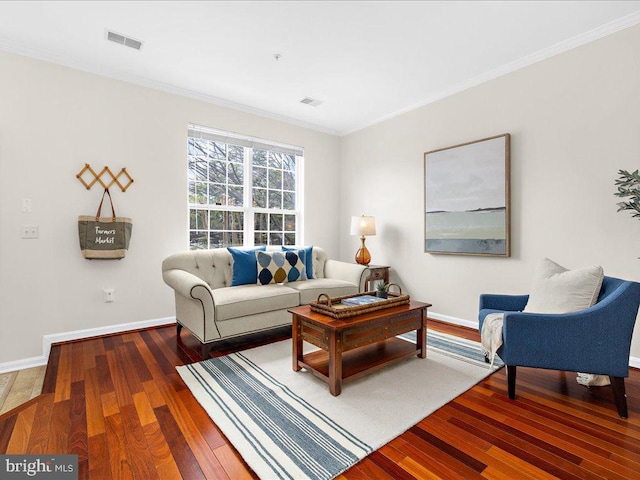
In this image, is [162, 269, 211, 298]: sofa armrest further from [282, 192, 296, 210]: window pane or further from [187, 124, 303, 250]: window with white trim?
[282, 192, 296, 210]: window pane

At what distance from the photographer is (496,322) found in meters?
2.15

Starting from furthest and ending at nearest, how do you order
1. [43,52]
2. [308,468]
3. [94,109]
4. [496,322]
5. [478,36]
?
[94,109] < [43,52] < [478,36] < [496,322] < [308,468]

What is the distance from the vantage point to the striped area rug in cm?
152

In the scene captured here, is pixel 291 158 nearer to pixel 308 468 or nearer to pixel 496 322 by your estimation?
pixel 496 322

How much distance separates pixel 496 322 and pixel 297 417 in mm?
1423

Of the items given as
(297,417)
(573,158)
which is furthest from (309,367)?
(573,158)

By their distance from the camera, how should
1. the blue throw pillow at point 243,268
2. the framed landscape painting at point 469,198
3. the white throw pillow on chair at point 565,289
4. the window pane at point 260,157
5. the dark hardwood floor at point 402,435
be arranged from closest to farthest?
the dark hardwood floor at point 402,435
the white throw pillow on chair at point 565,289
the framed landscape painting at point 469,198
the blue throw pillow at point 243,268
the window pane at point 260,157

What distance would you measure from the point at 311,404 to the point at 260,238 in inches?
109

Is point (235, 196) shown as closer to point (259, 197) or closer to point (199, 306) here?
point (259, 197)

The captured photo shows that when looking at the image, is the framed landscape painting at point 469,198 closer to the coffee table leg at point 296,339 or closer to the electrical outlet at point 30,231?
the coffee table leg at point 296,339

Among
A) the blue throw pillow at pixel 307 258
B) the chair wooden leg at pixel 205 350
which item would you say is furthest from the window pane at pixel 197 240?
the chair wooden leg at pixel 205 350

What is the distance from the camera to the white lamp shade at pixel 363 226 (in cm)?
421

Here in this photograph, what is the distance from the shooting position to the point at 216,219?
13.3 ft

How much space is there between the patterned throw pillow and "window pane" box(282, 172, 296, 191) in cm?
138
